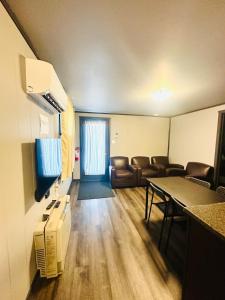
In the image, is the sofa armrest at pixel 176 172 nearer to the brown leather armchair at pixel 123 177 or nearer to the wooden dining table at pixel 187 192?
the brown leather armchair at pixel 123 177

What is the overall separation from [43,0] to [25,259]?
1969 millimetres

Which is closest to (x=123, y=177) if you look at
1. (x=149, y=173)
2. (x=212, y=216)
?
(x=149, y=173)

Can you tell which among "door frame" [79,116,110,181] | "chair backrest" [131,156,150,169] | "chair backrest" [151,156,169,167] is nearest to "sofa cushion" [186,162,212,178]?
"chair backrest" [151,156,169,167]

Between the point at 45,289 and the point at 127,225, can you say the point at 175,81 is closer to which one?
the point at 127,225

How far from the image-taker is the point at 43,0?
95cm

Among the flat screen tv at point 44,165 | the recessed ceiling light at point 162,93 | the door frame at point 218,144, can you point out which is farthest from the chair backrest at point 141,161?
the flat screen tv at point 44,165

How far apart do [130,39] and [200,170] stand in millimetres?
3674

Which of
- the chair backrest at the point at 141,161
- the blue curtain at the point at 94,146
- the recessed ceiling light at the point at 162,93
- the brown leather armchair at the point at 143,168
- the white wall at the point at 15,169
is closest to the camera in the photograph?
the white wall at the point at 15,169

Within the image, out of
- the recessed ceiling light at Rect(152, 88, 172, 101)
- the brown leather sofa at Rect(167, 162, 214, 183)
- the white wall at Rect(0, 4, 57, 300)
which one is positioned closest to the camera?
the white wall at Rect(0, 4, 57, 300)

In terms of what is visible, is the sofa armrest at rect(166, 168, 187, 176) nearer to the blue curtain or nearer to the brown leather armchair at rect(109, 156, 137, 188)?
the brown leather armchair at rect(109, 156, 137, 188)

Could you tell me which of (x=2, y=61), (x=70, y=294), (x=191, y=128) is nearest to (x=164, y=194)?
(x=70, y=294)

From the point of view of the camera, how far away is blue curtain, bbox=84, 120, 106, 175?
4988mm

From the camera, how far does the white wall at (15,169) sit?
0.97 m

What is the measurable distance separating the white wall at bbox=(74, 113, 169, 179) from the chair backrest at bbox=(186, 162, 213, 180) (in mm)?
1558
